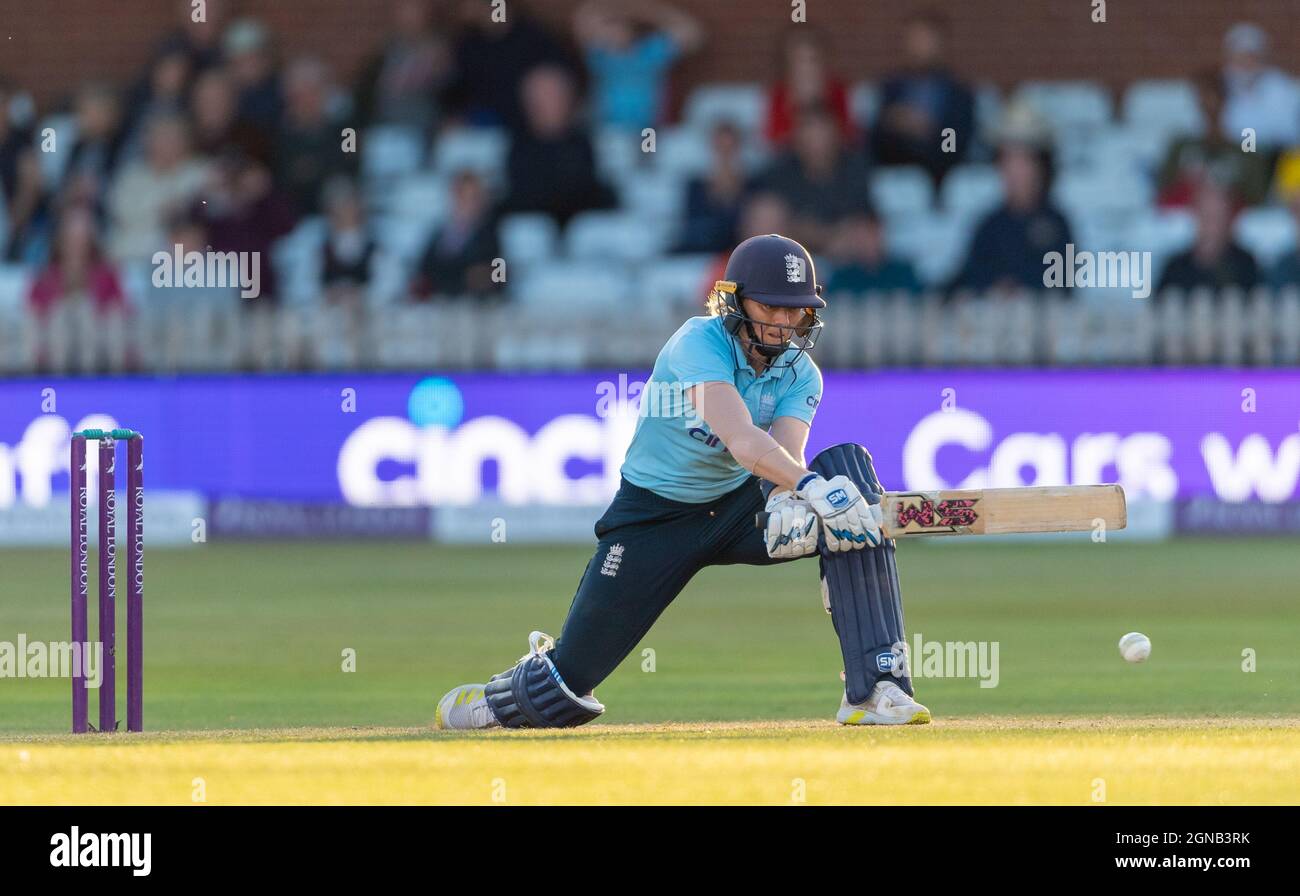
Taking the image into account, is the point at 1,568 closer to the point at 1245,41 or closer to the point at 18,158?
the point at 18,158

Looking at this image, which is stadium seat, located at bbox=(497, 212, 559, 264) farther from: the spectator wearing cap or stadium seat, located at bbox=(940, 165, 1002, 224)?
stadium seat, located at bbox=(940, 165, 1002, 224)

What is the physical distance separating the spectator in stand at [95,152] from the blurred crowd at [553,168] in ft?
0.09

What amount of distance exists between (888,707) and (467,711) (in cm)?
158

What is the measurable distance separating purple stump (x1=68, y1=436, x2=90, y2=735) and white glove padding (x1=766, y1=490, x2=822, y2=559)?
95.0 inches

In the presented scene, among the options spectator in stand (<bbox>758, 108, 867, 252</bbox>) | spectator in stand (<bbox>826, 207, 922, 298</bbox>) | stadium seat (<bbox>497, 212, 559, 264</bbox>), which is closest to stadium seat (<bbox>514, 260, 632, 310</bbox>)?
stadium seat (<bbox>497, 212, 559, 264</bbox>)

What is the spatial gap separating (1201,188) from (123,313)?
8.70 meters

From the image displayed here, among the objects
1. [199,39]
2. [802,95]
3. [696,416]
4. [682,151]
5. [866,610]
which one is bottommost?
[866,610]

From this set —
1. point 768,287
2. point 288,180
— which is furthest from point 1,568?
point 768,287

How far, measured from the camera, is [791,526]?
7.66 metres

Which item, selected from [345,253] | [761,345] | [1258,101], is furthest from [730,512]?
[1258,101]

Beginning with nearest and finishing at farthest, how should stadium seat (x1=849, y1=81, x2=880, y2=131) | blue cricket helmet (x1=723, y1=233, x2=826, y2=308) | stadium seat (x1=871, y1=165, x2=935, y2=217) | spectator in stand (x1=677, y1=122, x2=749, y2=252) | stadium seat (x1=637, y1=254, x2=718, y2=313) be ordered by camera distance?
1. blue cricket helmet (x1=723, y1=233, x2=826, y2=308)
2. stadium seat (x1=637, y1=254, x2=718, y2=313)
3. spectator in stand (x1=677, y1=122, x2=749, y2=252)
4. stadium seat (x1=871, y1=165, x2=935, y2=217)
5. stadium seat (x1=849, y1=81, x2=880, y2=131)

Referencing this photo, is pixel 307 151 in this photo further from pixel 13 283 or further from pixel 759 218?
pixel 759 218

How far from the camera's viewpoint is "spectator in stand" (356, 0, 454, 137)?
66.8ft

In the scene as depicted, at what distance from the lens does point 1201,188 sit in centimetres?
1886
